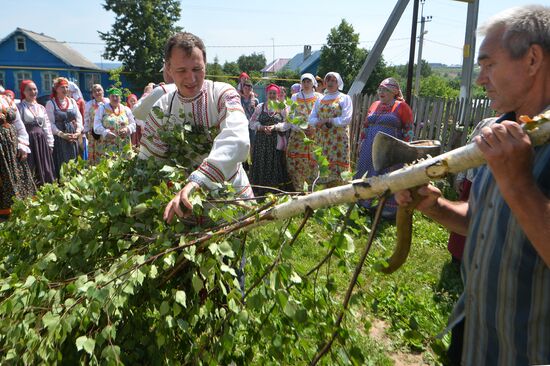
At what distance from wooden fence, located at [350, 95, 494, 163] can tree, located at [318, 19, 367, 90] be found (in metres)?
37.1

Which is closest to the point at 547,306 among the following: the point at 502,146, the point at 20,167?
the point at 502,146

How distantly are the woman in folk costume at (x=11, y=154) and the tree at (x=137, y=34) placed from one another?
128 feet

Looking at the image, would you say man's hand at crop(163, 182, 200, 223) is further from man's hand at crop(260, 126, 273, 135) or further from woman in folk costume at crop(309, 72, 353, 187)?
man's hand at crop(260, 126, 273, 135)

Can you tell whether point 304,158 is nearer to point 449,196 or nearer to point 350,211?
point 449,196

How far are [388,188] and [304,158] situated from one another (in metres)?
5.60

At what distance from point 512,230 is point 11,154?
6335 millimetres

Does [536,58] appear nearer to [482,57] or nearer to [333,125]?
[482,57]

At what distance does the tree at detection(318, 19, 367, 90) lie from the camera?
44.4 meters

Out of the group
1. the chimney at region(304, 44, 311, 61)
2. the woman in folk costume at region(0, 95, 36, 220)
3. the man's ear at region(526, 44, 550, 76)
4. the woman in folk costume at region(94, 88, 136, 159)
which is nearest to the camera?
the man's ear at region(526, 44, 550, 76)

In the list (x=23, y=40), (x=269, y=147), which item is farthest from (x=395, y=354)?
(x=23, y=40)

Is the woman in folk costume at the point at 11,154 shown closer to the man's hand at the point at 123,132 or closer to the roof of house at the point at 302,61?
the man's hand at the point at 123,132

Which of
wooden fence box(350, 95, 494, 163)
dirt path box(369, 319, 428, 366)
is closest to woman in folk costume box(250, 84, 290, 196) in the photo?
wooden fence box(350, 95, 494, 163)

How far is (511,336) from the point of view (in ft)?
4.08

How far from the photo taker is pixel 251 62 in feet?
305
